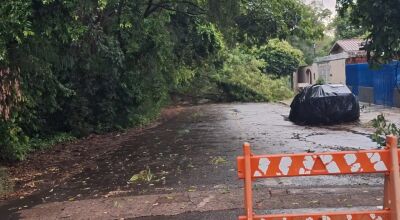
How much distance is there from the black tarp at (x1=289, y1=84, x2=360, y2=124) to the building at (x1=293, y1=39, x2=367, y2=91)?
7.62 meters

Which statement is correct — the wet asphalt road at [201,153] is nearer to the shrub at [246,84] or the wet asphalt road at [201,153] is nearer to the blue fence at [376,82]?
the blue fence at [376,82]

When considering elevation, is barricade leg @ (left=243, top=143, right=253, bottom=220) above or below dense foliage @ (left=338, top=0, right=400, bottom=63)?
below

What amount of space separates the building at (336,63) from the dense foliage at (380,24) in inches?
643

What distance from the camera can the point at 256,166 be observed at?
4863 mm

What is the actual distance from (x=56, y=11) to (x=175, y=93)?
28989 millimetres

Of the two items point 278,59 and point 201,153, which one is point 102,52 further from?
point 278,59

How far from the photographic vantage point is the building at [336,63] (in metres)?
31.7

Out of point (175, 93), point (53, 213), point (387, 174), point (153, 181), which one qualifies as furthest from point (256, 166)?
point (175, 93)

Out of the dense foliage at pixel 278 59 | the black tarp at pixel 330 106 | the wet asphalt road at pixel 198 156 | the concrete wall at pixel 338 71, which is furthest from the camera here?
the dense foliage at pixel 278 59

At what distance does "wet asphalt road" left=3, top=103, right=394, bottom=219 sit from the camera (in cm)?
884

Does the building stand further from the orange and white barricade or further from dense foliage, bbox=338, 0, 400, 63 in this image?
the orange and white barricade

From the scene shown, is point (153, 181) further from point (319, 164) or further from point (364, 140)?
point (364, 140)

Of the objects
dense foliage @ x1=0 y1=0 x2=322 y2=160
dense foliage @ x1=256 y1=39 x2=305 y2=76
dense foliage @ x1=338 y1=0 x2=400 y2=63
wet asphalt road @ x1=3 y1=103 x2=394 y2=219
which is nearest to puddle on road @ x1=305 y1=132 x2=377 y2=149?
wet asphalt road @ x1=3 y1=103 x2=394 y2=219

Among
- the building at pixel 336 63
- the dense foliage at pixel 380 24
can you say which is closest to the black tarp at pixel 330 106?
the building at pixel 336 63
